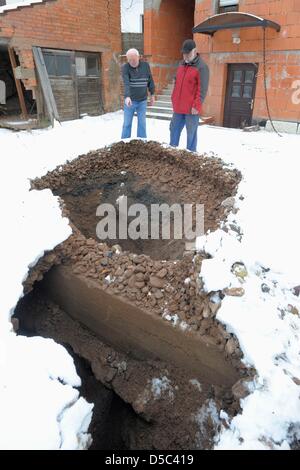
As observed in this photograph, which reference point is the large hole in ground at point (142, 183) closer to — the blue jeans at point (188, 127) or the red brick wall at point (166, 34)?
the blue jeans at point (188, 127)

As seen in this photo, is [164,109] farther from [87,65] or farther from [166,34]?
[166,34]

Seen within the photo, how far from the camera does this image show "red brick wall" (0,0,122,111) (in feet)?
22.4

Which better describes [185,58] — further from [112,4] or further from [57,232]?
[112,4]

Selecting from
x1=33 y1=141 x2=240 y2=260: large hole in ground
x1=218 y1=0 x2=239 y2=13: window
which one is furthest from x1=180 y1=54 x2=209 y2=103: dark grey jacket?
x1=218 y1=0 x2=239 y2=13: window

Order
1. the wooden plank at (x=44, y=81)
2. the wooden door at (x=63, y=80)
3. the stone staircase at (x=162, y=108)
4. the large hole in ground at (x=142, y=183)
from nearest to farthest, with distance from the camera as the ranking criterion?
the large hole in ground at (x=142, y=183) → the wooden plank at (x=44, y=81) → the wooden door at (x=63, y=80) → the stone staircase at (x=162, y=108)

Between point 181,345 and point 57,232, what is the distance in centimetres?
172

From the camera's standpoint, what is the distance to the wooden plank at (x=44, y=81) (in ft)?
23.3

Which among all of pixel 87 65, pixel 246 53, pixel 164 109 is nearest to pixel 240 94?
pixel 246 53

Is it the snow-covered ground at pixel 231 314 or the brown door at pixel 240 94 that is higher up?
the brown door at pixel 240 94

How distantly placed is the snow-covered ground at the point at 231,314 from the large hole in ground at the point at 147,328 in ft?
0.60

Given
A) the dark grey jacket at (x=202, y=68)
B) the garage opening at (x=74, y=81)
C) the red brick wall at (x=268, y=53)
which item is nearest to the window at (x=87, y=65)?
the garage opening at (x=74, y=81)

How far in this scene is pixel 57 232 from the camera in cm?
350

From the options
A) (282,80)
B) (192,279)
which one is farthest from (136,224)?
(282,80)

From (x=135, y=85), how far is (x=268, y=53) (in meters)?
3.65
